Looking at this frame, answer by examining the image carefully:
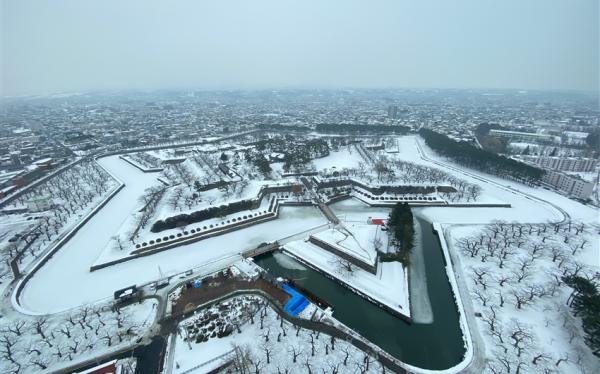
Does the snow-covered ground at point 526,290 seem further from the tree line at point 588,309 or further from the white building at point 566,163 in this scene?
the white building at point 566,163

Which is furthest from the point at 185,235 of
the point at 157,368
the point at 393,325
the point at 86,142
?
the point at 86,142

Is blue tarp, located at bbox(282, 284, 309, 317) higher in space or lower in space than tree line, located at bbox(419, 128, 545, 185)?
lower

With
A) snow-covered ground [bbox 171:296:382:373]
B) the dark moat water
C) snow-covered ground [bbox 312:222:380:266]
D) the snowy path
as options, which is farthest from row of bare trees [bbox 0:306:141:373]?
snow-covered ground [bbox 312:222:380:266]

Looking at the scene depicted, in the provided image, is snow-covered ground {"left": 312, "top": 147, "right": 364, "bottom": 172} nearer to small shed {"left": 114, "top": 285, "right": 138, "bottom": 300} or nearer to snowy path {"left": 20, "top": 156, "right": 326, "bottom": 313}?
snowy path {"left": 20, "top": 156, "right": 326, "bottom": 313}

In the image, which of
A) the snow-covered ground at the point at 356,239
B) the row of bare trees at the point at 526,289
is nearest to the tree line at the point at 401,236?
the snow-covered ground at the point at 356,239

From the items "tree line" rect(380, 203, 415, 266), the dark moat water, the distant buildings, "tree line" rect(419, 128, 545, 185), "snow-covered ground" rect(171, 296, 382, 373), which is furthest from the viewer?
the distant buildings
